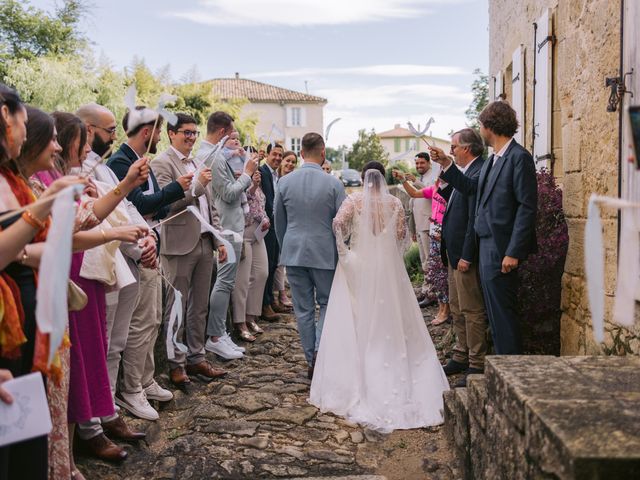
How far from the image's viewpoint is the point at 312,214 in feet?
18.2

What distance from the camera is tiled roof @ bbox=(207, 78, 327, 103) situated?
1949 inches

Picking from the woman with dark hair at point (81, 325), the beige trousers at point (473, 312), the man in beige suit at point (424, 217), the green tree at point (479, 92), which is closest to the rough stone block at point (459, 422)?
the beige trousers at point (473, 312)

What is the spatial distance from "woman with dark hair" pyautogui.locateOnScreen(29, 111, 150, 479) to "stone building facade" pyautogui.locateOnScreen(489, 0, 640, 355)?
101 inches

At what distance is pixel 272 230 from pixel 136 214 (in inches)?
162

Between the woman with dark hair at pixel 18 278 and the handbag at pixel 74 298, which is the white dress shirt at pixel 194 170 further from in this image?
the woman with dark hair at pixel 18 278

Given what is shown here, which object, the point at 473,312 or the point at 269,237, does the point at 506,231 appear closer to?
the point at 473,312

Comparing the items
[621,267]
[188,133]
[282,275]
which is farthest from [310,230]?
[621,267]

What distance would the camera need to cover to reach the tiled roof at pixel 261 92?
1949 inches

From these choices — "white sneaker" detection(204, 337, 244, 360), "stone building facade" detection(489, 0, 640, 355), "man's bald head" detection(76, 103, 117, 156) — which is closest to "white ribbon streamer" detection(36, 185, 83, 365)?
"man's bald head" detection(76, 103, 117, 156)

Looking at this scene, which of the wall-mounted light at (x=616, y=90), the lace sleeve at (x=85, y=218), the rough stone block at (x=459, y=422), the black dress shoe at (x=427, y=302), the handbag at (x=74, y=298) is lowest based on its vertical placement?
the black dress shoe at (x=427, y=302)

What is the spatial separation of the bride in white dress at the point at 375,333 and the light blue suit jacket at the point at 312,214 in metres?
0.16

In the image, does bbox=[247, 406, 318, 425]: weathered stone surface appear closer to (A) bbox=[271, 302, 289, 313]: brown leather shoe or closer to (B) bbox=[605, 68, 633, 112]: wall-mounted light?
(B) bbox=[605, 68, 633, 112]: wall-mounted light

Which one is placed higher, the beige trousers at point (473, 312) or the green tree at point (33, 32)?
the green tree at point (33, 32)

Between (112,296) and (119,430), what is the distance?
32.5 inches
